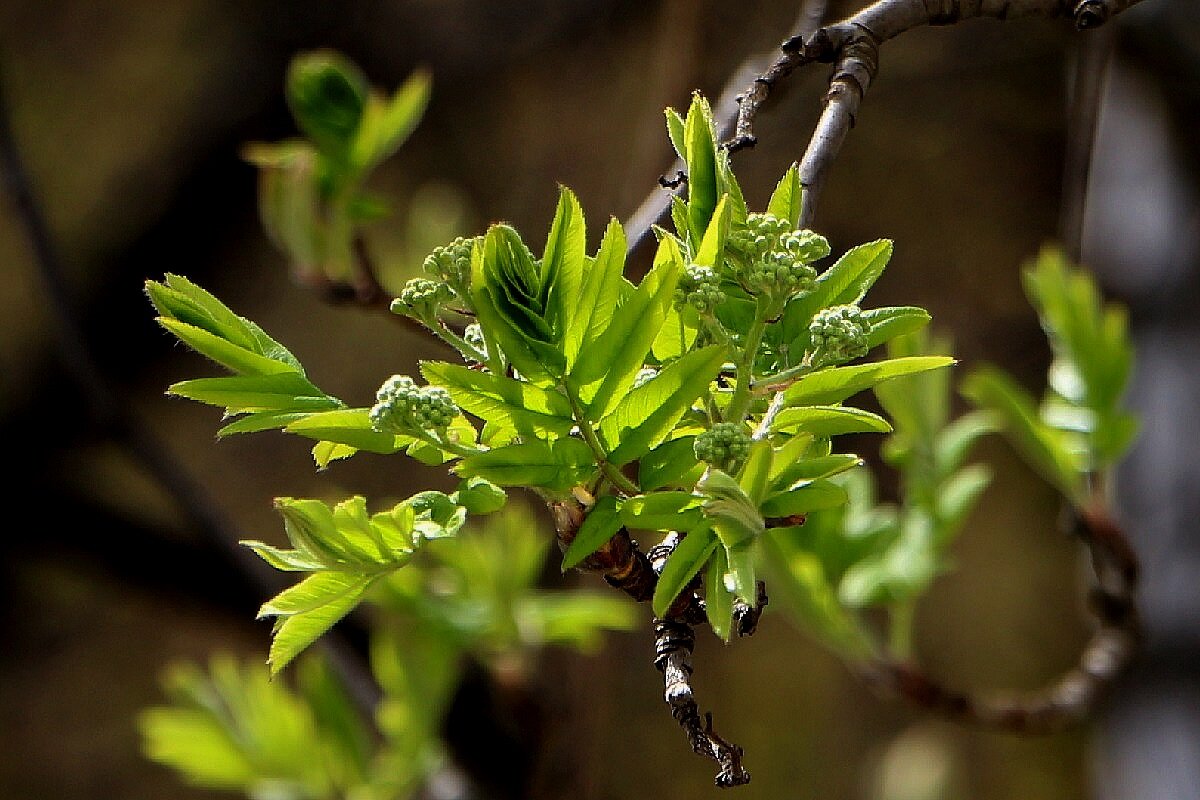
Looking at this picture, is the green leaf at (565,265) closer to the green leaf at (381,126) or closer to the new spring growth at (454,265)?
the new spring growth at (454,265)

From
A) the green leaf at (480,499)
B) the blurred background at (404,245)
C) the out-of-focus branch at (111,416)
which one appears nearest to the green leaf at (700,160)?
the green leaf at (480,499)

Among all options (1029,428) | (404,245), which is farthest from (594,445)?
(404,245)

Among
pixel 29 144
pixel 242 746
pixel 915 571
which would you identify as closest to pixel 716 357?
pixel 915 571

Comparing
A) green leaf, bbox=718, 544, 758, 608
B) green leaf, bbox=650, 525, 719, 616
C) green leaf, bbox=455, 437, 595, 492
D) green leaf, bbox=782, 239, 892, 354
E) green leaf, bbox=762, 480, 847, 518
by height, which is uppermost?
green leaf, bbox=782, 239, 892, 354

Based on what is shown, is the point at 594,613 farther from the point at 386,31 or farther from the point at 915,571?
the point at 386,31

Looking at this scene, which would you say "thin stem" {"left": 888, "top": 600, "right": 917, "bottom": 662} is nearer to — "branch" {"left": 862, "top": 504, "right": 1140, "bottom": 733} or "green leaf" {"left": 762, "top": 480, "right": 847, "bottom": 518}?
"branch" {"left": 862, "top": 504, "right": 1140, "bottom": 733}

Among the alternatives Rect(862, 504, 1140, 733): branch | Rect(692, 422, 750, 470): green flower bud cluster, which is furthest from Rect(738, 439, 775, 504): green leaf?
Rect(862, 504, 1140, 733): branch

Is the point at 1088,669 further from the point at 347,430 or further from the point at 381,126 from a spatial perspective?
the point at 347,430
